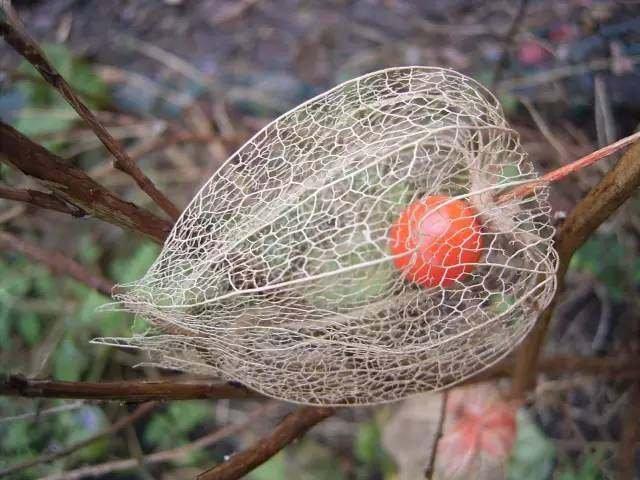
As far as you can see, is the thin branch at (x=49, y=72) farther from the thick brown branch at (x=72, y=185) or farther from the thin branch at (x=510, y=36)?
the thin branch at (x=510, y=36)

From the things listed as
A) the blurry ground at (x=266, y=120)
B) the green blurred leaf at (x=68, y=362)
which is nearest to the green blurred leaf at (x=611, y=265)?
the blurry ground at (x=266, y=120)

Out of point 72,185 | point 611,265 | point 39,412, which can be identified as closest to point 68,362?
point 39,412

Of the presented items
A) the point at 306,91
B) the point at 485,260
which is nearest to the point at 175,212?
the point at 485,260

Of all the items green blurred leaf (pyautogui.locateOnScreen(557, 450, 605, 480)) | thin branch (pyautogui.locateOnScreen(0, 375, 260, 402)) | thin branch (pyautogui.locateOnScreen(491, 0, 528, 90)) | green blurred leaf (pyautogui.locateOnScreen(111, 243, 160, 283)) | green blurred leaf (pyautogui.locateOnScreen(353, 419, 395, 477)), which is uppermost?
thin branch (pyautogui.locateOnScreen(491, 0, 528, 90))

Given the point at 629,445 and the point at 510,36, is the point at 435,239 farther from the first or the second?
the point at 510,36

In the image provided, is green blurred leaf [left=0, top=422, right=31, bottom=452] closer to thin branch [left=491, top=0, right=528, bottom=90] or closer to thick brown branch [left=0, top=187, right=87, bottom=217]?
thick brown branch [left=0, top=187, right=87, bottom=217]

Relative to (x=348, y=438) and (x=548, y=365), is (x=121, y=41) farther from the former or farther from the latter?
(x=548, y=365)

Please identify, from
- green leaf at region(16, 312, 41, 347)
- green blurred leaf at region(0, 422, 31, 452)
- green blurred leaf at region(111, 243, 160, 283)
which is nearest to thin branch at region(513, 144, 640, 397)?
green blurred leaf at region(111, 243, 160, 283)
